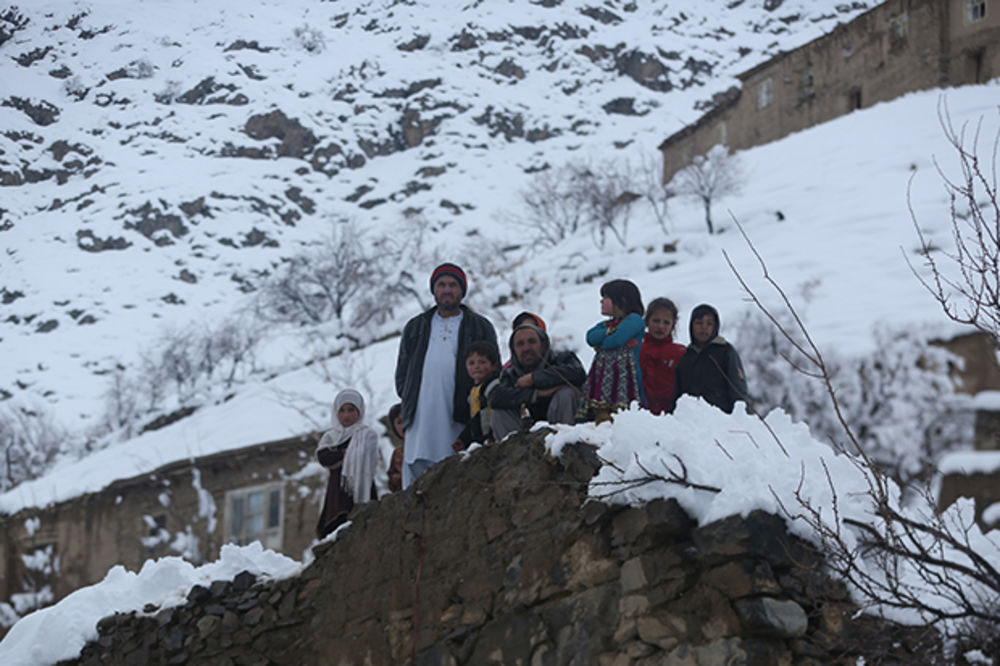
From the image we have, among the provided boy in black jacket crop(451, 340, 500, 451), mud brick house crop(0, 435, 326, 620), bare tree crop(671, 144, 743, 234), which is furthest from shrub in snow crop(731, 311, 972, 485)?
bare tree crop(671, 144, 743, 234)

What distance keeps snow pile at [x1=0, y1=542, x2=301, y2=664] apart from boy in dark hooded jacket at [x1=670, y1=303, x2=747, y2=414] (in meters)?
3.14

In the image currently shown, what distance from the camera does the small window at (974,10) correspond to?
89.3 ft

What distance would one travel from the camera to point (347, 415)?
665 cm

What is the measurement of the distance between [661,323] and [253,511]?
1205cm

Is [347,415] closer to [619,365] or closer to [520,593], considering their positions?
[619,365]

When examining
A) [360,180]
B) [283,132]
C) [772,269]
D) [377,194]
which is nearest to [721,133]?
[772,269]

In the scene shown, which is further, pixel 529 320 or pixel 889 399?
pixel 889 399

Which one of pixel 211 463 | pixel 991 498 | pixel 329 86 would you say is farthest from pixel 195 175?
pixel 991 498


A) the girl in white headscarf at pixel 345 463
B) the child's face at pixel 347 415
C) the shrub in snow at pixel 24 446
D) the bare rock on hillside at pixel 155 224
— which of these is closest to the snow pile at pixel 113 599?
the girl in white headscarf at pixel 345 463

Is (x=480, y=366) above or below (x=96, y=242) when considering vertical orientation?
below

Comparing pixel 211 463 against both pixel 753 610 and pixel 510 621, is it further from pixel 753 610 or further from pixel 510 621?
pixel 753 610

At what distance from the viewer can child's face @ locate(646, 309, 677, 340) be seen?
5508 mm

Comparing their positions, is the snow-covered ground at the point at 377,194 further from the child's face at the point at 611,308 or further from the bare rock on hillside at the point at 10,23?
the child's face at the point at 611,308

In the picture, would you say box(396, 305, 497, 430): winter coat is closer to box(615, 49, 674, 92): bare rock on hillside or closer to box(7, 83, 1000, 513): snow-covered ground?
box(7, 83, 1000, 513): snow-covered ground
